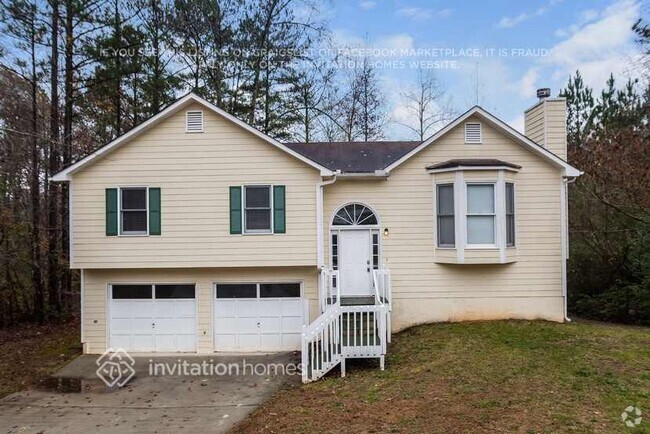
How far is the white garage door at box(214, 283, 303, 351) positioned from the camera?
11.5 meters

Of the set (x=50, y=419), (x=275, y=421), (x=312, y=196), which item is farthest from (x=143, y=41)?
(x=275, y=421)

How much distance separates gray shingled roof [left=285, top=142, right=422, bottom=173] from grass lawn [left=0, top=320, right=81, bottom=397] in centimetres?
873

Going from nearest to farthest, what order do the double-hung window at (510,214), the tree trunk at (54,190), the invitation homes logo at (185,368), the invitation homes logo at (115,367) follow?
the invitation homes logo at (115,367)
the invitation homes logo at (185,368)
the double-hung window at (510,214)
the tree trunk at (54,190)

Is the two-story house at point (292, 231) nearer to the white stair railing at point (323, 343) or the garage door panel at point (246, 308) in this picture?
the garage door panel at point (246, 308)

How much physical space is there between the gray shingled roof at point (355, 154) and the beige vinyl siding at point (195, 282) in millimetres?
3312

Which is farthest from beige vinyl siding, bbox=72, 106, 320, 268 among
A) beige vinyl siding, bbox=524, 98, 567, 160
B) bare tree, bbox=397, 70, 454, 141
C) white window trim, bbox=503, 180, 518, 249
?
bare tree, bbox=397, 70, 454, 141

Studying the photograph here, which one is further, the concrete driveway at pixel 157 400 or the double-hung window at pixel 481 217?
the double-hung window at pixel 481 217

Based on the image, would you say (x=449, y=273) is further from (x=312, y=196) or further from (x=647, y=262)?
(x=647, y=262)

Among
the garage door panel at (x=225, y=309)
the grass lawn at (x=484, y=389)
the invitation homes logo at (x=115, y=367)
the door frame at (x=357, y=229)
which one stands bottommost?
the invitation homes logo at (x=115, y=367)

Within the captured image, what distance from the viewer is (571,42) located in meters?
15.2

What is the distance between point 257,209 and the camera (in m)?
11.1

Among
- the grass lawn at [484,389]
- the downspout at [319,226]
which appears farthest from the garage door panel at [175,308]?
the grass lawn at [484,389]

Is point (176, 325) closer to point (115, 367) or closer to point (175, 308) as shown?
point (175, 308)

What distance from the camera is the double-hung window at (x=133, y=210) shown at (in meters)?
11.1
